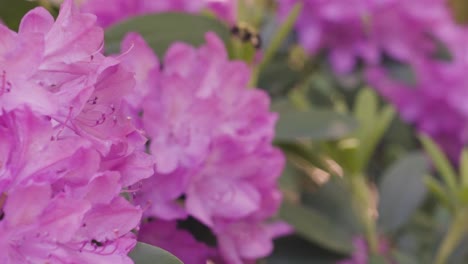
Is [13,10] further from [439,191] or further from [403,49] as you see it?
[403,49]

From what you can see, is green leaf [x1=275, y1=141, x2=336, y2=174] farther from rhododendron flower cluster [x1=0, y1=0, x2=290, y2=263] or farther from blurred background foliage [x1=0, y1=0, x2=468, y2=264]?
rhododendron flower cluster [x1=0, y1=0, x2=290, y2=263]

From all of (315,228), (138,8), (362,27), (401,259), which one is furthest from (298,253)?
(362,27)

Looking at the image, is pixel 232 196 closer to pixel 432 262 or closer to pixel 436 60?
pixel 432 262

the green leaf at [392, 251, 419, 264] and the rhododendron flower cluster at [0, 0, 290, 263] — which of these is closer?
the rhododendron flower cluster at [0, 0, 290, 263]

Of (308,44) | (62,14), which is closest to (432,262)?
(308,44)

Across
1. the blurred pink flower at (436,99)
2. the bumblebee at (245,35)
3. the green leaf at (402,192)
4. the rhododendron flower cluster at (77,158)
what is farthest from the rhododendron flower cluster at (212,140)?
the blurred pink flower at (436,99)

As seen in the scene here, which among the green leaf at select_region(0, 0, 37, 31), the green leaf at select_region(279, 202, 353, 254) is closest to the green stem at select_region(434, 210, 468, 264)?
the green leaf at select_region(279, 202, 353, 254)
